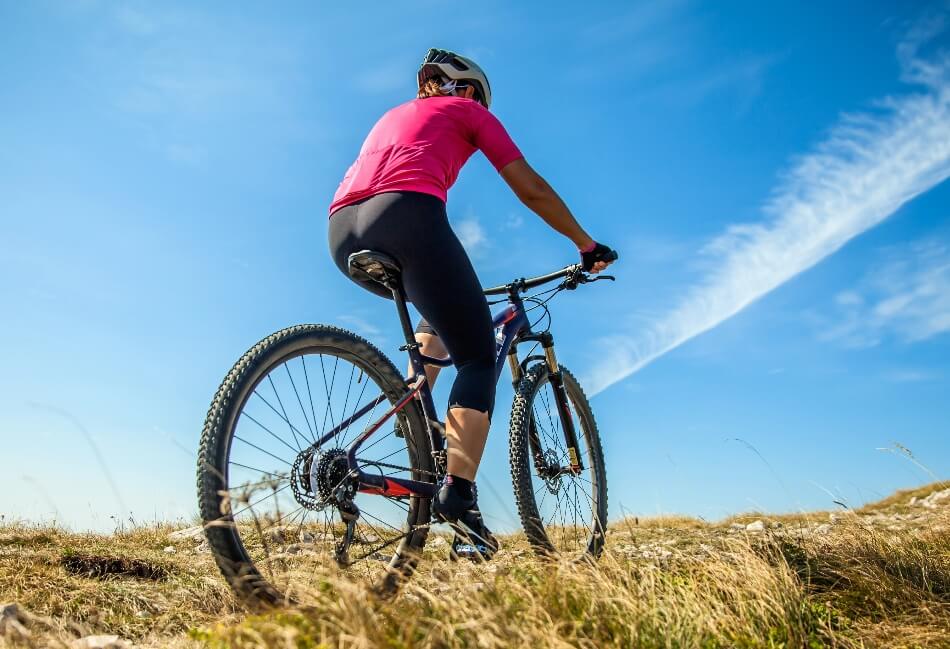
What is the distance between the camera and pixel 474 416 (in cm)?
359

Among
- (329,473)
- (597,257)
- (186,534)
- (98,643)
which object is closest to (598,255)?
(597,257)

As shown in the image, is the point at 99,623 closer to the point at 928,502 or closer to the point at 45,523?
the point at 45,523

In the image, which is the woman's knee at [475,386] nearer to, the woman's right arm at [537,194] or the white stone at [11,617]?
the woman's right arm at [537,194]

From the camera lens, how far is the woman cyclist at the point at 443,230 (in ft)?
11.3

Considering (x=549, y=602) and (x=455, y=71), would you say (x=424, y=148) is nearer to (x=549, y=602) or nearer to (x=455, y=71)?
(x=455, y=71)

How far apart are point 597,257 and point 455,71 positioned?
4.76ft

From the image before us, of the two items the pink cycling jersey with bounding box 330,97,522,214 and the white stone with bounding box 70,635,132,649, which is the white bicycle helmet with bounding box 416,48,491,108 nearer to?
the pink cycling jersey with bounding box 330,97,522,214

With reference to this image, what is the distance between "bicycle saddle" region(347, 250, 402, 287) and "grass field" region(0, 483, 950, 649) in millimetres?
1477

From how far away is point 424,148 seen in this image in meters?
3.53

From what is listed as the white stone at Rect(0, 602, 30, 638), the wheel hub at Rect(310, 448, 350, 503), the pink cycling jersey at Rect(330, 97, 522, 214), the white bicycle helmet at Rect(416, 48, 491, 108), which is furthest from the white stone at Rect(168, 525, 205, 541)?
the white bicycle helmet at Rect(416, 48, 491, 108)

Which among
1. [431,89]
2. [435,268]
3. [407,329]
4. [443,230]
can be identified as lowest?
[407,329]

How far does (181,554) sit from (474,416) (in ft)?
11.7

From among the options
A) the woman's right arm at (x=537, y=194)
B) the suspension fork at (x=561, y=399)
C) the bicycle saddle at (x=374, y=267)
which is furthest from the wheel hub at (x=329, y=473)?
the suspension fork at (x=561, y=399)

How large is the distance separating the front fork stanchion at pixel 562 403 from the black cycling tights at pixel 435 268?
139 cm
